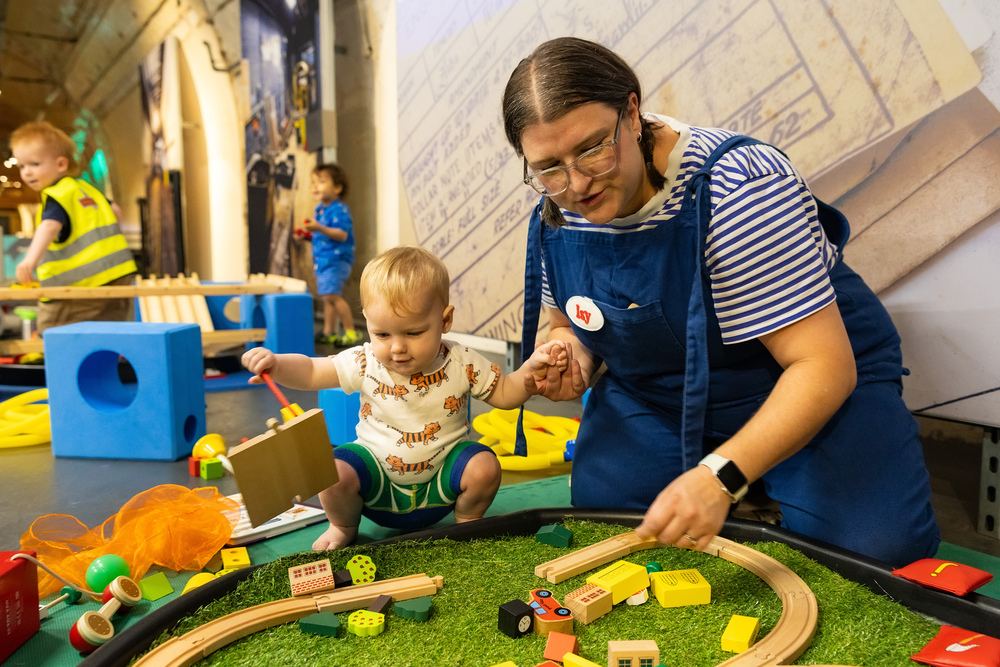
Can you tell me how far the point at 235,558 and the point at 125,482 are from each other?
1.97 feet

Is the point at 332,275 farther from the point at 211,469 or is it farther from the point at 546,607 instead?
the point at 546,607

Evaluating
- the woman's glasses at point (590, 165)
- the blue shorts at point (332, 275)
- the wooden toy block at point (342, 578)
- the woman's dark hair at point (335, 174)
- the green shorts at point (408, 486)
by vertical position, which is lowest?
the wooden toy block at point (342, 578)

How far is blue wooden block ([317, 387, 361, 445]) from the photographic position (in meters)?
1.70

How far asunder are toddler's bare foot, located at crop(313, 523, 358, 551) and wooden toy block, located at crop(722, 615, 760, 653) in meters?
0.62

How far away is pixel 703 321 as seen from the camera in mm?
932

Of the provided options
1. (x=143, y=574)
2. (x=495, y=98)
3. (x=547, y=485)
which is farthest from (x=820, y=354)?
(x=495, y=98)

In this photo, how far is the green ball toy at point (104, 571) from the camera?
0.98 meters

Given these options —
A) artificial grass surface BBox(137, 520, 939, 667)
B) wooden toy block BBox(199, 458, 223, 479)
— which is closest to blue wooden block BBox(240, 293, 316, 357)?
wooden toy block BBox(199, 458, 223, 479)

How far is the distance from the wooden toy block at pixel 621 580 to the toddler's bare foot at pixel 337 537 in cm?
45

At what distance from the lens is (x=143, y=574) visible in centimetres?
105

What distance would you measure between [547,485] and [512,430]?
0.30m

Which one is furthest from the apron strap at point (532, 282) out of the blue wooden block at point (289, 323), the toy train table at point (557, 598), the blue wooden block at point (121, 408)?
the blue wooden block at point (289, 323)

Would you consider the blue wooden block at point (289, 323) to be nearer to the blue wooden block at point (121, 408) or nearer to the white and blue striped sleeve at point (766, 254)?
the blue wooden block at point (121, 408)

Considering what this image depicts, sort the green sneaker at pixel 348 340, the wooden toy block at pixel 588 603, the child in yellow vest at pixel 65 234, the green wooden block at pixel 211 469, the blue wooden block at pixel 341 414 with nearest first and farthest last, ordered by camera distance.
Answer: the wooden toy block at pixel 588 603
the green wooden block at pixel 211 469
the blue wooden block at pixel 341 414
the child in yellow vest at pixel 65 234
the green sneaker at pixel 348 340
